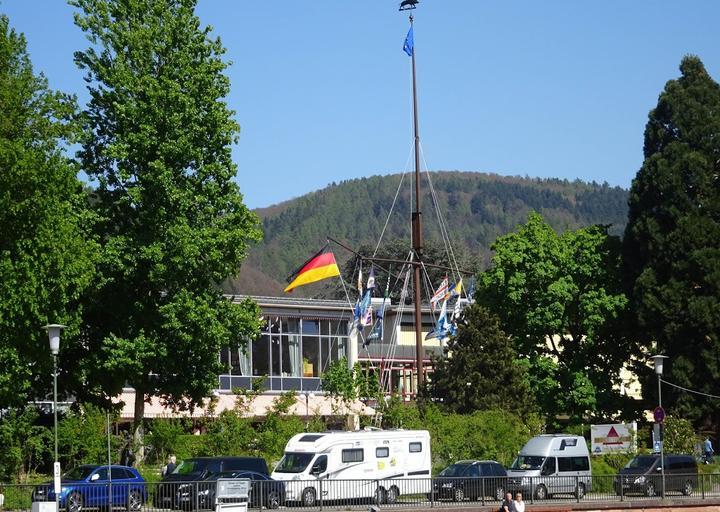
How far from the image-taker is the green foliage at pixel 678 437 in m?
56.5

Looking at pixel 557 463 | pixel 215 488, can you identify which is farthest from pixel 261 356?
pixel 215 488

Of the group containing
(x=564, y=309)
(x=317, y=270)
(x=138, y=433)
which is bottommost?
(x=138, y=433)

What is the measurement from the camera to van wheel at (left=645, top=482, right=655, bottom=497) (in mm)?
43938

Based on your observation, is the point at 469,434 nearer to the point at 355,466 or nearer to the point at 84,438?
the point at 355,466

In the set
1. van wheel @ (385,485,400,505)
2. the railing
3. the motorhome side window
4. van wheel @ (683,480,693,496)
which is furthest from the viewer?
van wheel @ (683,480,693,496)

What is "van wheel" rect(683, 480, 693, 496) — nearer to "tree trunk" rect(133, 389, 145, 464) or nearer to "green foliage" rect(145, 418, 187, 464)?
"green foliage" rect(145, 418, 187, 464)

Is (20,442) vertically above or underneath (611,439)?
above

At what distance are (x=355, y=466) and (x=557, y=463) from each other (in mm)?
8702

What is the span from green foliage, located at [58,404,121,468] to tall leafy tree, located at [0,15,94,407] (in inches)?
119

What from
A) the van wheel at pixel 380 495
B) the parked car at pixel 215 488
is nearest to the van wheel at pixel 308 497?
the parked car at pixel 215 488

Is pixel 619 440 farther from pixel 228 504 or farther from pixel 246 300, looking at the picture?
pixel 228 504

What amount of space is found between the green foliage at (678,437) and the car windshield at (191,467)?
80.6ft

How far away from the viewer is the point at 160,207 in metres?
46.7

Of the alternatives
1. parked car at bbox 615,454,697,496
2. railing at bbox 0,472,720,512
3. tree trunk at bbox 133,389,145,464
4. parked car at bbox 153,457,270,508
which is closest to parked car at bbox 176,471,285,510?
railing at bbox 0,472,720,512
